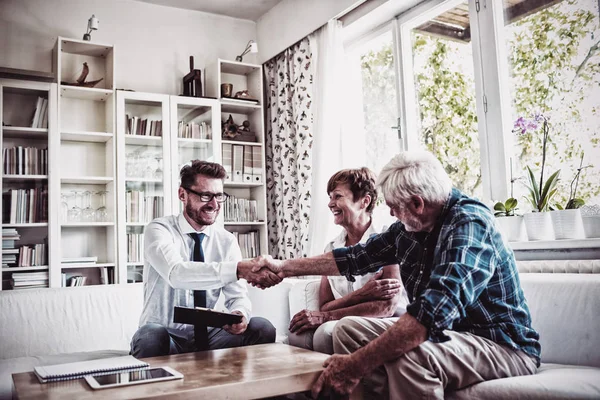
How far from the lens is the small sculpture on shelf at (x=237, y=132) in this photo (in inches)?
186

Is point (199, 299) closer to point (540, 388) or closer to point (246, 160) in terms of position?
point (540, 388)

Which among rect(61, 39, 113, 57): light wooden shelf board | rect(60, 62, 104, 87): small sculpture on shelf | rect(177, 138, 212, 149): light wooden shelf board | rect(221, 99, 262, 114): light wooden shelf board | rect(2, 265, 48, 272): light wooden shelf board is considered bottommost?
rect(2, 265, 48, 272): light wooden shelf board

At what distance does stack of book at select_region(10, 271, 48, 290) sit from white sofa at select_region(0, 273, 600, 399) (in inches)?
48.4

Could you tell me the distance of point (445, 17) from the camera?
3510mm

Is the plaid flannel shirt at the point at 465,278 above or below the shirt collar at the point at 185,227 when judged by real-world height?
below

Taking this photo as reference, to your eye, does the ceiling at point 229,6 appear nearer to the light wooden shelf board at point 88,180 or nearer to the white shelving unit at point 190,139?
the white shelving unit at point 190,139

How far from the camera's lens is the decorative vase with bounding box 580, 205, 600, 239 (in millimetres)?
2426

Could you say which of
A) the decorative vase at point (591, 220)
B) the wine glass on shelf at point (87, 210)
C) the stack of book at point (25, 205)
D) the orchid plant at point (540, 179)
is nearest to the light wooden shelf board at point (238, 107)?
the wine glass on shelf at point (87, 210)

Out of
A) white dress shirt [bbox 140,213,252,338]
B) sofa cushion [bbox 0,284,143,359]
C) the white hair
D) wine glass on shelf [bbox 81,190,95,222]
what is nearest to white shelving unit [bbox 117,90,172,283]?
wine glass on shelf [bbox 81,190,95,222]

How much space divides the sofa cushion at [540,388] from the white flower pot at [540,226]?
3.26 ft

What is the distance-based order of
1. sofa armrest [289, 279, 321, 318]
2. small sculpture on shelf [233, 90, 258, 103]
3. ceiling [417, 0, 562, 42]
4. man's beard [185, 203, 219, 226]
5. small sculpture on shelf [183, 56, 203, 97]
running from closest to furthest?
man's beard [185, 203, 219, 226]
sofa armrest [289, 279, 321, 318]
ceiling [417, 0, 562, 42]
small sculpture on shelf [183, 56, 203, 97]
small sculpture on shelf [233, 90, 258, 103]

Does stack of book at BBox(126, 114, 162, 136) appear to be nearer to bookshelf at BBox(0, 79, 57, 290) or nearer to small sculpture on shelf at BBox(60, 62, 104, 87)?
small sculpture on shelf at BBox(60, 62, 104, 87)

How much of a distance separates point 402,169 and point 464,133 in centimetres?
170

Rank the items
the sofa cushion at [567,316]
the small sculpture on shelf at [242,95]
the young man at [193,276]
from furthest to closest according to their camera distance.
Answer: the small sculpture on shelf at [242,95]
the young man at [193,276]
the sofa cushion at [567,316]
